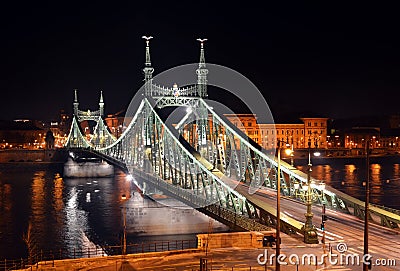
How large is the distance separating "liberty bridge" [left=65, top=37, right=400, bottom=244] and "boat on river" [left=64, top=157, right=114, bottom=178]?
90.2ft

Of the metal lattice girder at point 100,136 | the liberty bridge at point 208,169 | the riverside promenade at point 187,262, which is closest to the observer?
the riverside promenade at point 187,262

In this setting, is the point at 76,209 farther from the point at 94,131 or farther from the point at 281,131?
the point at 281,131

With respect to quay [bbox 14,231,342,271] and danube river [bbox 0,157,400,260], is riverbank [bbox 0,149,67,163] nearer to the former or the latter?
danube river [bbox 0,157,400,260]

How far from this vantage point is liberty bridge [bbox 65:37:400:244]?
98.2 ft

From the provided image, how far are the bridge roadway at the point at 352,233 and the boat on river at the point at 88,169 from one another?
64.6 metres

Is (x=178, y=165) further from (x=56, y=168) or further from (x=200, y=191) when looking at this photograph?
(x=56, y=168)

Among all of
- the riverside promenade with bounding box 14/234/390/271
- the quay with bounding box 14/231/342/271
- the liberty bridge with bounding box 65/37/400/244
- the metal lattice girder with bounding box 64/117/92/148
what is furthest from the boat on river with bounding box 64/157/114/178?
the riverside promenade with bounding box 14/234/390/271

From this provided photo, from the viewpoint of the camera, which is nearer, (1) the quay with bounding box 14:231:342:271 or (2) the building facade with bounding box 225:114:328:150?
(1) the quay with bounding box 14:231:342:271

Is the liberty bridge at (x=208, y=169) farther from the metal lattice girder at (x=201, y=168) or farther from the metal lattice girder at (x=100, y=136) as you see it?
the metal lattice girder at (x=100, y=136)

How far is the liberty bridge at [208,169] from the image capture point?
29927 mm

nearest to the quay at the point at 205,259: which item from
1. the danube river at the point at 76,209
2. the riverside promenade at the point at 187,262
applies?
the riverside promenade at the point at 187,262

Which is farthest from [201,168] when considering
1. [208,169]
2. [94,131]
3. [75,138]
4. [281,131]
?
[281,131]

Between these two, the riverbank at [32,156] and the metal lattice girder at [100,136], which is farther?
the riverbank at [32,156]

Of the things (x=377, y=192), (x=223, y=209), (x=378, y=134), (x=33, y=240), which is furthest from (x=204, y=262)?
(x=378, y=134)
